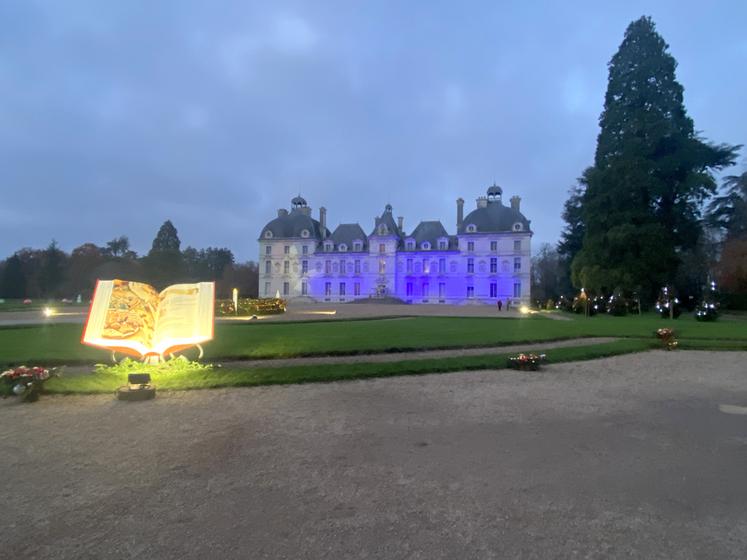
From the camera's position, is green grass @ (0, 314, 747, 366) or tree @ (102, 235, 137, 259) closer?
green grass @ (0, 314, 747, 366)

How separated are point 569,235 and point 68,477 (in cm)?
5410

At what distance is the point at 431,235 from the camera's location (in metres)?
69.6

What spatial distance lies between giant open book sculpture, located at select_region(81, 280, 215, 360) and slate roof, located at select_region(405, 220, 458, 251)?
60367 mm

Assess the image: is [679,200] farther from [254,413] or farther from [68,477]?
[68,477]

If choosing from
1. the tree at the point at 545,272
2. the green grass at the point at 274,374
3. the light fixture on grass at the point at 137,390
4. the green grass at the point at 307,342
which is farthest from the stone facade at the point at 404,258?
the light fixture on grass at the point at 137,390

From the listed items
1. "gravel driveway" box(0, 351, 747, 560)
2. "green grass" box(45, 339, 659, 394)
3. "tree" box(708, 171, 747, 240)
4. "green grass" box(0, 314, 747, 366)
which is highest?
"tree" box(708, 171, 747, 240)

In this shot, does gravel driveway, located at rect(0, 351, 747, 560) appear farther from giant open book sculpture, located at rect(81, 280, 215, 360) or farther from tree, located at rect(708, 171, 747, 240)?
tree, located at rect(708, 171, 747, 240)

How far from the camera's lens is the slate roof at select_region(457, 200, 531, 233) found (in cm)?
6539

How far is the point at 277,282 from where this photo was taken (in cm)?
7369

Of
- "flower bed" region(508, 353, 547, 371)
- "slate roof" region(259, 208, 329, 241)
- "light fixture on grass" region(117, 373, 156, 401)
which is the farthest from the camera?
"slate roof" region(259, 208, 329, 241)

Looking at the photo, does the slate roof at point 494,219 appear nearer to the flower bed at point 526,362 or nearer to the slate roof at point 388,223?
the slate roof at point 388,223

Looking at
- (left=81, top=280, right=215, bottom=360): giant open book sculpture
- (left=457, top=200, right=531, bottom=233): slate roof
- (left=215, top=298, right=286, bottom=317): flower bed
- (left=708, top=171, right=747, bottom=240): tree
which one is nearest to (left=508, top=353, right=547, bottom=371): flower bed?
(left=81, top=280, right=215, bottom=360): giant open book sculpture

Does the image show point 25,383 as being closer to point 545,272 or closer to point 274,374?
point 274,374

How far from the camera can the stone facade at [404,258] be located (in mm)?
64938
